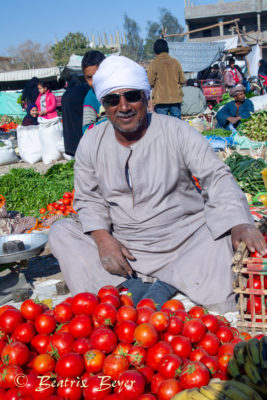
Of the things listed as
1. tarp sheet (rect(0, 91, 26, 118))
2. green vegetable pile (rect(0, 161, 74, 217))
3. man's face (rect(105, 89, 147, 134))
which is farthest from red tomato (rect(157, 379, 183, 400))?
tarp sheet (rect(0, 91, 26, 118))

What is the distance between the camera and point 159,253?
2.91 metres

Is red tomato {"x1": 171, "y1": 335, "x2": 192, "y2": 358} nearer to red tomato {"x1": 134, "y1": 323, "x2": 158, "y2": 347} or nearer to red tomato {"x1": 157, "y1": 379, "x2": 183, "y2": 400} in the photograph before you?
red tomato {"x1": 134, "y1": 323, "x2": 158, "y2": 347}

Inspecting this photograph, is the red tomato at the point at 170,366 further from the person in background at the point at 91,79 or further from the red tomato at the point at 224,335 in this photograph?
the person in background at the point at 91,79

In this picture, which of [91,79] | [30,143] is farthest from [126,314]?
[30,143]

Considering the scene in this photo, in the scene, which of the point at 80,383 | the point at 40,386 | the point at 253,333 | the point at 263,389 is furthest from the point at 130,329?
the point at 253,333

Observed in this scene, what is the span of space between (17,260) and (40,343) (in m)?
1.34

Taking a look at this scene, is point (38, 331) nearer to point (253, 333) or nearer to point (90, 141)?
point (253, 333)

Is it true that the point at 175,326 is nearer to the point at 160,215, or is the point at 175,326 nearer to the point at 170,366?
the point at 170,366

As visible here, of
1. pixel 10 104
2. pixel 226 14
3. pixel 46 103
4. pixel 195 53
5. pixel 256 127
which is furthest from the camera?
pixel 226 14

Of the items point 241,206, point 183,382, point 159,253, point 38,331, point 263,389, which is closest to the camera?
point 263,389

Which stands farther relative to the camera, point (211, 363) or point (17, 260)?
point (17, 260)

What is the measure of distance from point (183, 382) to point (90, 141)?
1.89 m

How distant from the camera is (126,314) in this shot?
195 cm

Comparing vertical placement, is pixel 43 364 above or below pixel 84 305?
below
